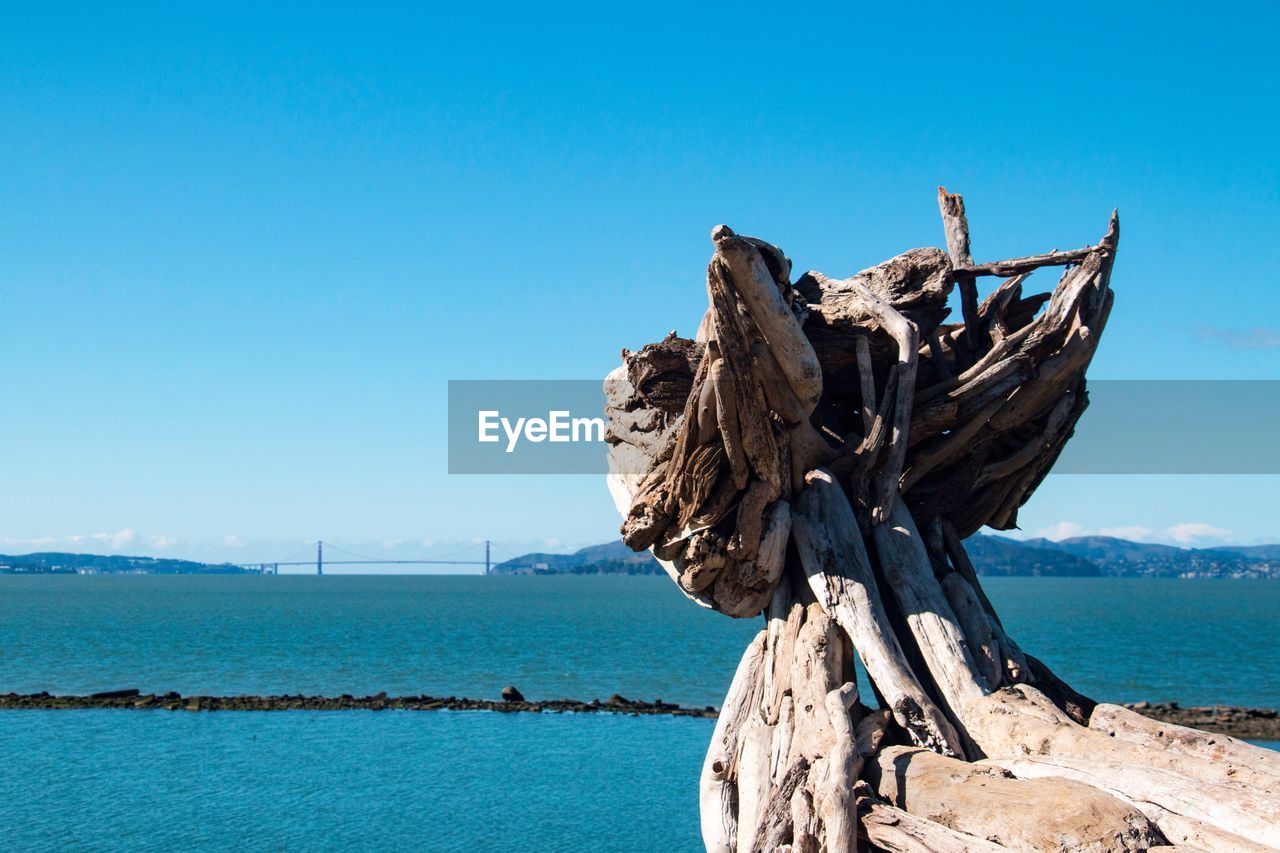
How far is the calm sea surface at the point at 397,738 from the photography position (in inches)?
869

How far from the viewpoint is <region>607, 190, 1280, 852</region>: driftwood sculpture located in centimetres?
738

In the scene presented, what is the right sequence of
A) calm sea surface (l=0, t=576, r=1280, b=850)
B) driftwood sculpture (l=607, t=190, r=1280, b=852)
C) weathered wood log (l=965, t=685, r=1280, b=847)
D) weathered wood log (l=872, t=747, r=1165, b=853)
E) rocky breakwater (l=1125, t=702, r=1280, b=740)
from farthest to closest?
rocky breakwater (l=1125, t=702, r=1280, b=740), calm sea surface (l=0, t=576, r=1280, b=850), driftwood sculpture (l=607, t=190, r=1280, b=852), weathered wood log (l=965, t=685, r=1280, b=847), weathered wood log (l=872, t=747, r=1165, b=853)

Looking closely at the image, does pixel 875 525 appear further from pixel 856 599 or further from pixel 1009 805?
pixel 1009 805

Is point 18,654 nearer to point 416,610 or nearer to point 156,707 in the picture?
point 156,707

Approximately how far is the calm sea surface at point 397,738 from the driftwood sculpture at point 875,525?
12.2 metres

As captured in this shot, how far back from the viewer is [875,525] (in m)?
9.51

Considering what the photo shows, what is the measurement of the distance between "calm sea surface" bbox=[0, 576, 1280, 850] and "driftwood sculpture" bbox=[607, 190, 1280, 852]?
39.9 feet

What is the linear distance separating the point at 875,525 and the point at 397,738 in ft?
83.5

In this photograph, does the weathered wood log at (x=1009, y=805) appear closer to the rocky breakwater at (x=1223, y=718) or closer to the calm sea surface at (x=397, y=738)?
the calm sea surface at (x=397, y=738)

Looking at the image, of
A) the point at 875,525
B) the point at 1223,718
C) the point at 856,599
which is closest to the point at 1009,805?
the point at 856,599

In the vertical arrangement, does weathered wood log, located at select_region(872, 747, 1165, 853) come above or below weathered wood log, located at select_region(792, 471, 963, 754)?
below

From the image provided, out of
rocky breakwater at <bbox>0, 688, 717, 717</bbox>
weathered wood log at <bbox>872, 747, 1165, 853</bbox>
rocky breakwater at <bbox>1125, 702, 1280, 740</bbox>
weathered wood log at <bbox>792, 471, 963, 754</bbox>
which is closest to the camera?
weathered wood log at <bbox>872, 747, 1165, 853</bbox>

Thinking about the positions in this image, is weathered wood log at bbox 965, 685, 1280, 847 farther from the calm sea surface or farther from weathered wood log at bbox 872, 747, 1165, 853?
the calm sea surface

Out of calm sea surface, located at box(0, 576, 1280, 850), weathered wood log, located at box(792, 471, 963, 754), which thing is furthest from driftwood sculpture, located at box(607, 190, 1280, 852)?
calm sea surface, located at box(0, 576, 1280, 850)
